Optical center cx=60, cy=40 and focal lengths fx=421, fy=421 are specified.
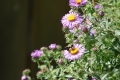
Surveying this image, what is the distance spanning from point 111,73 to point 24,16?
209 cm

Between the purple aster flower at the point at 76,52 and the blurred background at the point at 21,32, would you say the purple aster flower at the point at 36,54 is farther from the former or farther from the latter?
the blurred background at the point at 21,32

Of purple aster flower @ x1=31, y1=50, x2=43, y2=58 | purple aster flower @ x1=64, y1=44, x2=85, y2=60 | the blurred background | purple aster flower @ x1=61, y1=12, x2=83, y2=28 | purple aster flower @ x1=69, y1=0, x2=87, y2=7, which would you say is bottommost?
purple aster flower @ x1=64, y1=44, x2=85, y2=60

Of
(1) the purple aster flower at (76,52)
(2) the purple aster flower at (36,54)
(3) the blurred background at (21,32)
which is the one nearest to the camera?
(1) the purple aster flower at (76,52)

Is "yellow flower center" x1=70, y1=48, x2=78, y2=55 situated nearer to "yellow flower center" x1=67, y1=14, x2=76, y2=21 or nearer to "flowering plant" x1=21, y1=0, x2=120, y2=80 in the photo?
"flowering plant" x1=21, y1=0, x2=120, y2=80

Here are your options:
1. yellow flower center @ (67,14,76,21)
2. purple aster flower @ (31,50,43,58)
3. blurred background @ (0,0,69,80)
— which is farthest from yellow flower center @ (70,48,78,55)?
blurred background @ (0,0,69,80)

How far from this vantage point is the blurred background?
3627 mm

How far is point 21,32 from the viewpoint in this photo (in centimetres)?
363

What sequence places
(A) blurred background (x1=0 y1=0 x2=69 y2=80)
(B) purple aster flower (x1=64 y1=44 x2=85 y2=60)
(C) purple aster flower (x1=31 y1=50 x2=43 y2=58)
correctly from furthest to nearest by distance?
1. (A) blurred background (x1=0 y1=0 x2=69 y2=80)
2. (C) purple aster flower (x1=31 y1=50 x2=43 y2=58)
3. (B) purple aster flower (x1=64 y1=44 x2=85 y2=60)

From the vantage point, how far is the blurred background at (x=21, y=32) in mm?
3627

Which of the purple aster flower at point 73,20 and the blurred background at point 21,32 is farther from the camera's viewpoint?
the blurred background at point 21,32

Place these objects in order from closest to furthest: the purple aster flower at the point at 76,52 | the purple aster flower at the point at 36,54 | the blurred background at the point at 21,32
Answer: the purple aster flower at the point at 76,52 → the purple aster flower at the point at 36,54 → the blurred background at the point at 21,32

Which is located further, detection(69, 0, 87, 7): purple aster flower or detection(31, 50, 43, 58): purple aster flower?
detection(31, 50, 43, 58): purple aster flower

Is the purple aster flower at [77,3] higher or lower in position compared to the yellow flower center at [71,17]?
higher

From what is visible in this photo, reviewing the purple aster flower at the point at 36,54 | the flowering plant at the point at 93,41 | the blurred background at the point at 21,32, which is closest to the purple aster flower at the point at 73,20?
the flowering plant at the point at 93,41
